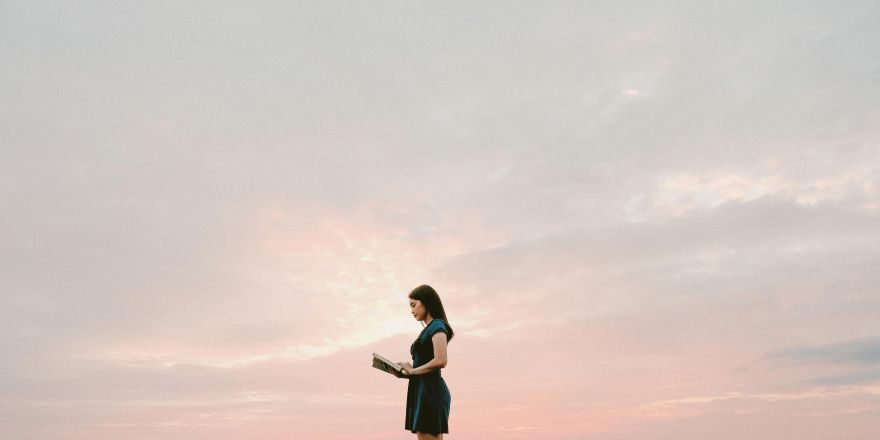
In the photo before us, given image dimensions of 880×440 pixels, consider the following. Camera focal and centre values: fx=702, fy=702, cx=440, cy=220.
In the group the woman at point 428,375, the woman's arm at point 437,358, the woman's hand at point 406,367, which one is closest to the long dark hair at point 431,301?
the woman at point 428,375

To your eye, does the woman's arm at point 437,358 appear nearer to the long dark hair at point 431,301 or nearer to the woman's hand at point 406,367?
the woman's hand at point 406,367

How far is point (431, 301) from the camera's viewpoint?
29.0 ft

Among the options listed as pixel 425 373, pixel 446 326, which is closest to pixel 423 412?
pixel 425 373

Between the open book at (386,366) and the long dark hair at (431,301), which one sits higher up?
the long dark hair at (431,301)

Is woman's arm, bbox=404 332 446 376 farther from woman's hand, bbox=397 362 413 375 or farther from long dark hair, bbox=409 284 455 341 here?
long dark hair, bbox=409 284 455 341

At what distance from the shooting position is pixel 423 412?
880cm

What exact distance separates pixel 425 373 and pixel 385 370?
0.50 metres

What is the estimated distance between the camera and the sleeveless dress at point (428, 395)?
8.77m

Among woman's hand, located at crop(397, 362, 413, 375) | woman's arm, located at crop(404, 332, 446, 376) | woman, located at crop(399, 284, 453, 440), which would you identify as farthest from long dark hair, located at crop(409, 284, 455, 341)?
woman's hand, located at crop(397, 362, 413, 375)

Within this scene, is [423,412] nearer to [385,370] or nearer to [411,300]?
[385,370]

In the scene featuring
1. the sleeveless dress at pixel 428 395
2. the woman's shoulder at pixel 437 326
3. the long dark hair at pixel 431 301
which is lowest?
the sleeveless dress at pixel 428 395

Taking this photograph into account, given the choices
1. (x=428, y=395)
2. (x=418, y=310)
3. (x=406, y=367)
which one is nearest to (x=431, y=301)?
(x=418, y=310)

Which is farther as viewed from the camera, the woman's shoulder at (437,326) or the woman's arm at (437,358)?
the woman's shoulder at (437,326)

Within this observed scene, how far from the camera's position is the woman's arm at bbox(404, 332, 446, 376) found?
8562 millimetres
